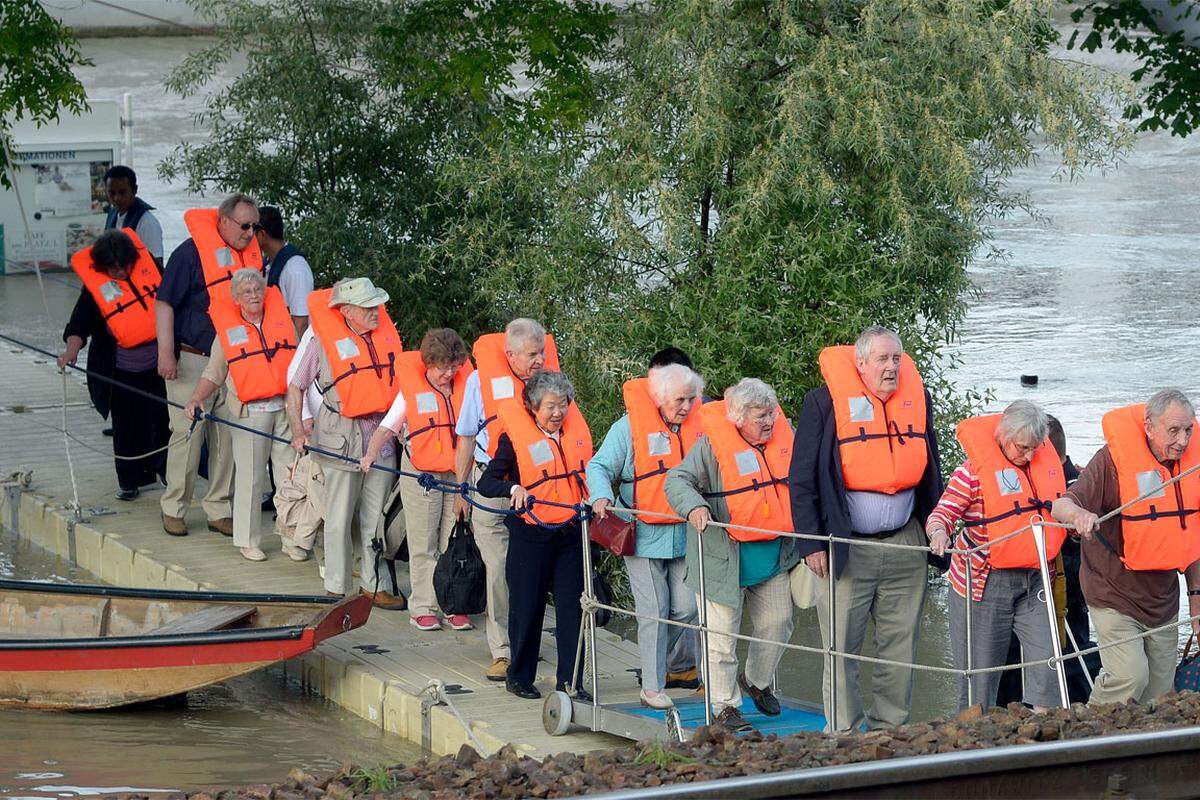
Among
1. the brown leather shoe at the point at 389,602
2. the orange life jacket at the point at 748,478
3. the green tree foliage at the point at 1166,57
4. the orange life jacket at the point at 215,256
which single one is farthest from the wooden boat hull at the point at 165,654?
the green tree foliage at the point at 1166,57

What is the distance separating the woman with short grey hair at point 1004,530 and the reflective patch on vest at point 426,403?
301 cm

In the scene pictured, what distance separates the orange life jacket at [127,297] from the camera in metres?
11.8

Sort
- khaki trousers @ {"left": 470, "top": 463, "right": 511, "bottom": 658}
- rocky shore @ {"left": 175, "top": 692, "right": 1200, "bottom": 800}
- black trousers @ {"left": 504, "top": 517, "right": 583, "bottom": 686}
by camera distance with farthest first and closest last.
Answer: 1. khaki trousers @ {"left": 470, "top": 463, "right": 511, "bottom": 658}
2. black trousers @ {"left": 504, "top": 517, "right": 583, "bottom": 686}
3. rocky shore @ {"left": 175, "top": 692, "right": 1200, "bottom": 800}

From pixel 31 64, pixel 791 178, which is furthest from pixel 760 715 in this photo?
pixel 31 64

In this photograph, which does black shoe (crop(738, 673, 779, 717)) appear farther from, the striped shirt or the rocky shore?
the rocky shore

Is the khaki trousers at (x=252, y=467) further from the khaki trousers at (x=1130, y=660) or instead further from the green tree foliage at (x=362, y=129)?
the khaki trousers at (x=1130, y=660)

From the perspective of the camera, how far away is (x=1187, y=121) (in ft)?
47.8

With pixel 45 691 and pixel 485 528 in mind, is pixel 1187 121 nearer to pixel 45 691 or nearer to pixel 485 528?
pixel 485 528

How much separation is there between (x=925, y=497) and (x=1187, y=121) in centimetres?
774

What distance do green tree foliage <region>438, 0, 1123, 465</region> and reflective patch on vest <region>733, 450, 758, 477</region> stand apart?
319 centimetres

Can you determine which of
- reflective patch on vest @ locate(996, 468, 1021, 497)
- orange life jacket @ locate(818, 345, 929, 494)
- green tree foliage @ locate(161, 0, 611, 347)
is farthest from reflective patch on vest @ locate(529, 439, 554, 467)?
green tree foliage @ locate(161, 0, 611, 347)

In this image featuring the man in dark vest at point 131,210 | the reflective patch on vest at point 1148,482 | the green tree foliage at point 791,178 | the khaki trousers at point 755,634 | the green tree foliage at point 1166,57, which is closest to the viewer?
the reflective patch on vest at point 1148,482

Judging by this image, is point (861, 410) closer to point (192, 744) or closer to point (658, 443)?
point (658, 443)

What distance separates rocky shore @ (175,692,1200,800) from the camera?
6.38 meters
